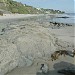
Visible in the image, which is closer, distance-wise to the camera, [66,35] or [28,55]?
[28,55]

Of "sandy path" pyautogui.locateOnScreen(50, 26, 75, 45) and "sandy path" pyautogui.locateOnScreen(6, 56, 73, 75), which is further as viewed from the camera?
"sandy path" pyautogui.locateOnScreen(50, 26, 75, 45)

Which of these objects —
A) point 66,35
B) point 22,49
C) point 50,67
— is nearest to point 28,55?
point 22,49

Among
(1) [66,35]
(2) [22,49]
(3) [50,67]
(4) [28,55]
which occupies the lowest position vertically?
(1) [66,35]

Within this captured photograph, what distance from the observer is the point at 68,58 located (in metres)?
12.7

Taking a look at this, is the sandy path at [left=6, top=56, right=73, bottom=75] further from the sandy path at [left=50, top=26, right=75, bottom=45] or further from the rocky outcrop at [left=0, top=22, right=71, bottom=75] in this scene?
the sandy path at [left=50, top=26, right=75, bottom=45]

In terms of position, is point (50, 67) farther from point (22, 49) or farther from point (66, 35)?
point (66, 35)

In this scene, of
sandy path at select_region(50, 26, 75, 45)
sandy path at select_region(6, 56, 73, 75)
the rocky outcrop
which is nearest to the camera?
sandy path at select_region(6, 56, 73, 75)

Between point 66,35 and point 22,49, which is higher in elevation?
point 22,49

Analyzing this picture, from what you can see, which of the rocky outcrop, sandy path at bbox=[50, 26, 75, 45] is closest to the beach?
the rocky outcrop

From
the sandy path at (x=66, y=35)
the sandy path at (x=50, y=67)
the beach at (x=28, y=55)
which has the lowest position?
the sandy path at (x=66, y=35)

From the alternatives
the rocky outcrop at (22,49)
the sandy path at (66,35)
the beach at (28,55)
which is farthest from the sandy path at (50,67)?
the sandy path at (66,35)

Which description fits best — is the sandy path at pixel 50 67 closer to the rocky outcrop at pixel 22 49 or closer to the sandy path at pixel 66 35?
the rocky outcrop at pixel 22 49

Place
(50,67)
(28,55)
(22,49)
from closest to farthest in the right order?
(50,67)
(28,55)
(22,49)

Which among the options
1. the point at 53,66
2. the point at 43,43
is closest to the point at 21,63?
the point at 53,66
